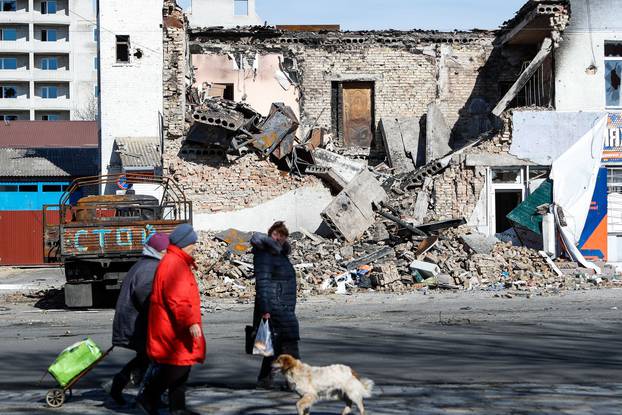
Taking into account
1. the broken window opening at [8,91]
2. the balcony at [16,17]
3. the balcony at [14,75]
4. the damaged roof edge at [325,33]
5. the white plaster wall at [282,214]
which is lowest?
the white plaster wall at [282,214]

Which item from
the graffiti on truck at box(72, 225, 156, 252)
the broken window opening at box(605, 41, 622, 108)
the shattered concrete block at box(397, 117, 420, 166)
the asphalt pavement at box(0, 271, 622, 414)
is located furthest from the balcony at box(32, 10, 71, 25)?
the graffiti on truck at box(72, 225, 156, 252)

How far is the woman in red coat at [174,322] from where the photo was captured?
279 inches

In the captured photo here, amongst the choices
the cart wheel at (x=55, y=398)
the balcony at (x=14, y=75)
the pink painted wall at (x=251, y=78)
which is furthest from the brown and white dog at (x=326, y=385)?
the balcony at (x=14, y=75)

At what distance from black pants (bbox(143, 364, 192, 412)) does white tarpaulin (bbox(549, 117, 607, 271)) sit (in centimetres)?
1991

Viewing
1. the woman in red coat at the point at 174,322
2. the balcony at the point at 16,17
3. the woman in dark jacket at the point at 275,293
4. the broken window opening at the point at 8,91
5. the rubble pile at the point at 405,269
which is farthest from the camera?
the broken window opening at the point at 8,91

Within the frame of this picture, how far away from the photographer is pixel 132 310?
816cm

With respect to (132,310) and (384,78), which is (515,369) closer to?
(132,310)

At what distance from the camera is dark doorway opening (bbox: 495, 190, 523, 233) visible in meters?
27.2

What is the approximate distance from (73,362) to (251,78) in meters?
22.8

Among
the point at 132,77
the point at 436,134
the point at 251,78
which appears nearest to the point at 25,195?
the point at 132,77

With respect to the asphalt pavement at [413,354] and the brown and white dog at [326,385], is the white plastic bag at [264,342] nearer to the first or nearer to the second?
the asphalt pavement at [413,354]

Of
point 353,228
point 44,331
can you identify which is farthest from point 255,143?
point 44,331

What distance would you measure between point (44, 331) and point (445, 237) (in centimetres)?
1163

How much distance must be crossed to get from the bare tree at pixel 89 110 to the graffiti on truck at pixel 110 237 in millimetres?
62596
